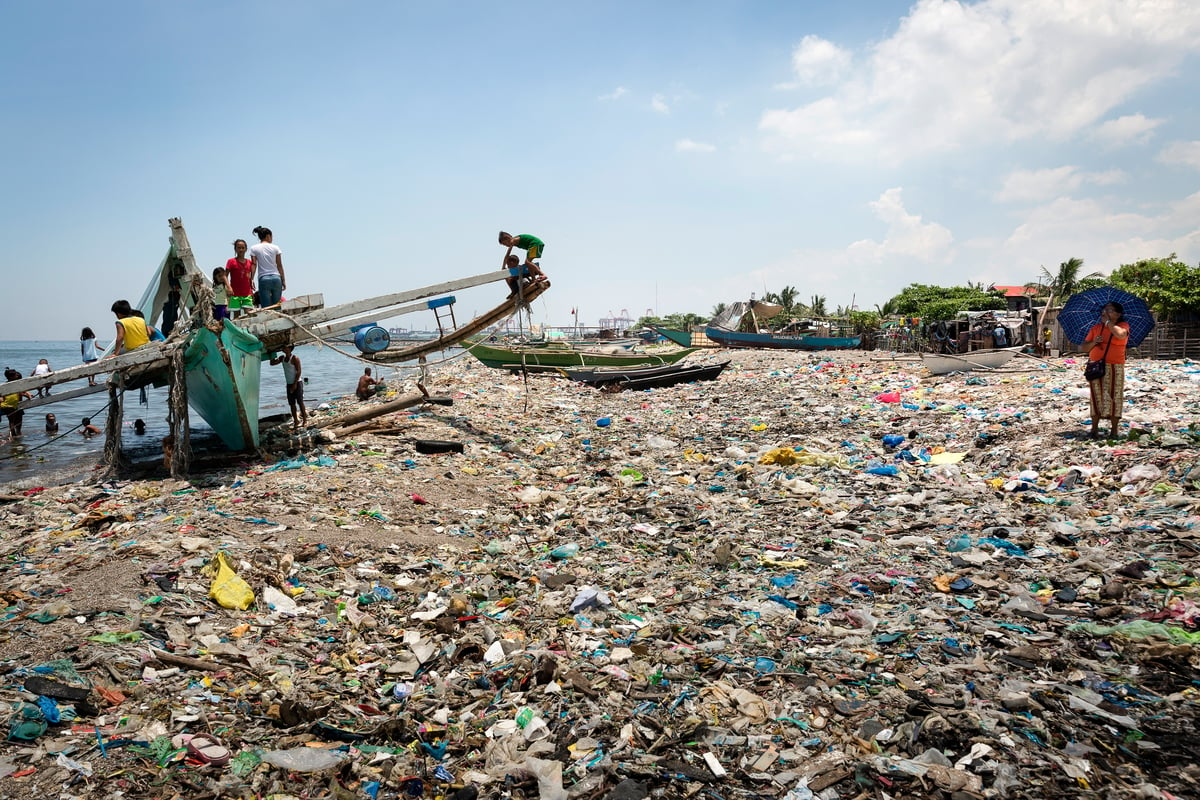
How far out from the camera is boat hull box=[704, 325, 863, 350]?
31.1 meters

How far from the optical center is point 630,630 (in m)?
3.74

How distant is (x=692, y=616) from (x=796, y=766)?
142cm

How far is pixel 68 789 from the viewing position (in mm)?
2258

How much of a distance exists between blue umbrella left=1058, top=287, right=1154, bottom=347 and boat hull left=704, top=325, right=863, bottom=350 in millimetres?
24044

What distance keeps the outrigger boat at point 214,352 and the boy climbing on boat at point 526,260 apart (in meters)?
0.18

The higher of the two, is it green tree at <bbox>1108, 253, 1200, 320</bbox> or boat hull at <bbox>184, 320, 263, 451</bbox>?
green tree at <bbox>1108, 253, 1200, 320</bbox>

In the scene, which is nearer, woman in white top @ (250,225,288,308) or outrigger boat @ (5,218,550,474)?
outrigger boat @ (5,218,550,474)

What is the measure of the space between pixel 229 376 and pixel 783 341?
2732cm

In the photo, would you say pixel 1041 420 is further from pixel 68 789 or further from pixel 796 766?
pixel 68 789

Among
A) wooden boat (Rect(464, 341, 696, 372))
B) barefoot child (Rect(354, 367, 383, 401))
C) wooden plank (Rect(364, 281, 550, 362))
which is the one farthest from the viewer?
wooden boat (Rect(464, 341, 696, 372))

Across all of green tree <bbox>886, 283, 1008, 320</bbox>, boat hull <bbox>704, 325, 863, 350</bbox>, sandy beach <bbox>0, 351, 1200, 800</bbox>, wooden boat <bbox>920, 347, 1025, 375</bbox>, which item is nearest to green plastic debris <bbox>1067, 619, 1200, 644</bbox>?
sandy beach <bbox>0, 351, 1200, 800</bbox>

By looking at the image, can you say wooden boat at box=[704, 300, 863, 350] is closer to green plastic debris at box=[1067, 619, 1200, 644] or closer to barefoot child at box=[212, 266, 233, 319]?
barefoot child at box=[212, 266, 233, 319]

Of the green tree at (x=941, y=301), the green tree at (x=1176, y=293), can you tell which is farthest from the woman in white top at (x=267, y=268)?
the green tree at (x=941, y=301)

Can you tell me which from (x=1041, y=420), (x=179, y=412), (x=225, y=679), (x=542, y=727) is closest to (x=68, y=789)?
(x=225, y=679)
